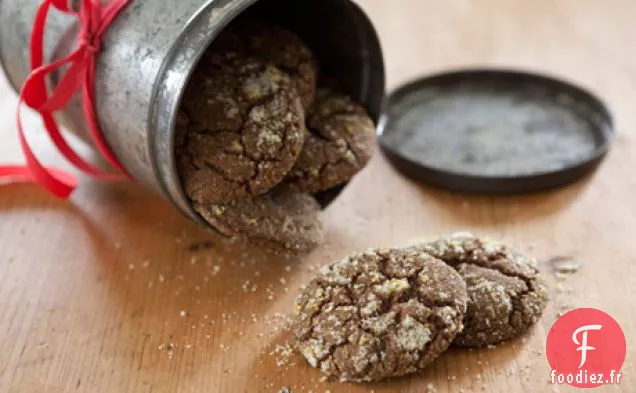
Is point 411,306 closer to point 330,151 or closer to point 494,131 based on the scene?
point 330,151

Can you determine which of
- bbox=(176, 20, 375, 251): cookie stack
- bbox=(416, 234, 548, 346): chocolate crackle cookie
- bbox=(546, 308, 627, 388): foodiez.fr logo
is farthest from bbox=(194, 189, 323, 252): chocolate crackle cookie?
bbox=(546, 308, 627, 388): foodiez.fr logo

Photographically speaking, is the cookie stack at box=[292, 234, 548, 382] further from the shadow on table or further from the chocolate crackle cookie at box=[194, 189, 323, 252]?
the shadow on table

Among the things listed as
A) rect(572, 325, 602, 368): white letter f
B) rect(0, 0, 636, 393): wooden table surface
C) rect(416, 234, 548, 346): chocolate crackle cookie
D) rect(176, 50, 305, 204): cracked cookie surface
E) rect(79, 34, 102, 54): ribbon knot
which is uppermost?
rect(79, 34, 102, 54): ribbon knot

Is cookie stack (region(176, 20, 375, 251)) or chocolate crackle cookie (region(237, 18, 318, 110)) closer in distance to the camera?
cookie stack (region(176, 20, 375, 251))

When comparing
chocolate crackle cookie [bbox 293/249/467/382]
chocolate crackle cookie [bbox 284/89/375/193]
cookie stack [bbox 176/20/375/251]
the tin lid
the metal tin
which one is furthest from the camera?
the tin lid

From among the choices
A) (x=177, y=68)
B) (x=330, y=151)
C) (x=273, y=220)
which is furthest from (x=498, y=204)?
(x=177, y=68)

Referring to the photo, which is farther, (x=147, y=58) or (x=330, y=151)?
(x=330, y=151)
